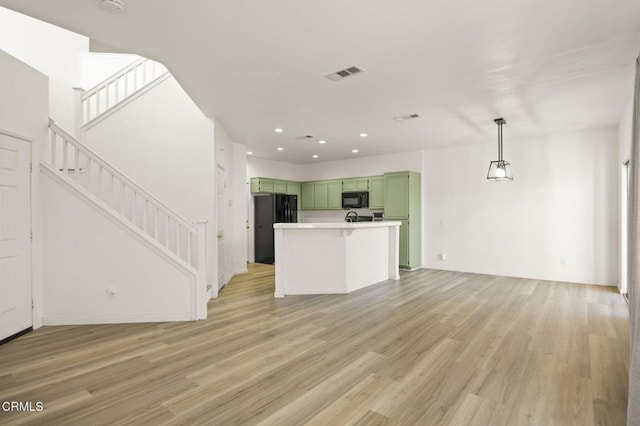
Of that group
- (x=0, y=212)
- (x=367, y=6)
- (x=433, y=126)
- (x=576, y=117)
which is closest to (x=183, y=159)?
(x=0, y=212)

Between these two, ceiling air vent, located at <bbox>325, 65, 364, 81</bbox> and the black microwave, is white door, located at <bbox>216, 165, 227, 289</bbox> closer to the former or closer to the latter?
ceiling air vent, located at <bbox>325, 65, 364, 81</bbox>

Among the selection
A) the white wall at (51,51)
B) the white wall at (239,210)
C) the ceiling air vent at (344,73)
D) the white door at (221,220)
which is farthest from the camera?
the white wall at (239,210)

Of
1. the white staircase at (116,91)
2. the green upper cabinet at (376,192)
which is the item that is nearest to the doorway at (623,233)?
the green upper cabinet at (376,192)

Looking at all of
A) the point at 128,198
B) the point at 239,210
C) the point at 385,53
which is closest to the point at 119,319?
the point at 128,198

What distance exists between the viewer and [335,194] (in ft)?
28.1

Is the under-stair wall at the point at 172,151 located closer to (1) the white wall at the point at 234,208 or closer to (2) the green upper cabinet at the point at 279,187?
(1) the white wall at the point at 234,208

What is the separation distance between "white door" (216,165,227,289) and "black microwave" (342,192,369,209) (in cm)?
334

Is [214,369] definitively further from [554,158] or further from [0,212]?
[554,158]

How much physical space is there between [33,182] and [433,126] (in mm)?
5434

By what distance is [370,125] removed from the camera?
17.6 feet

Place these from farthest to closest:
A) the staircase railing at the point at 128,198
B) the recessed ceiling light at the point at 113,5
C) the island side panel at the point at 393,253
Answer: the island side panel at the point at 393,253
the staircase railing at the point at 128,198
the recessed ceiling light at the point at 113,5

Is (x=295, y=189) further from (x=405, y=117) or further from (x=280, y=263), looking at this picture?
(x=405, y=117)

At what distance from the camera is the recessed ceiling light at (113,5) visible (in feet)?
7.26

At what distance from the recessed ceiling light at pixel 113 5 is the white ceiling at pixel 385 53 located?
0.05 m
